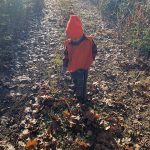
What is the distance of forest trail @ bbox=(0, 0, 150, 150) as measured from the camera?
584 centimetres

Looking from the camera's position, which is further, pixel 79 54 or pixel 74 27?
pixel 79 54

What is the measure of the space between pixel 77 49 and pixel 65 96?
3.47 feet

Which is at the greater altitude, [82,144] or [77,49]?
[77,49]

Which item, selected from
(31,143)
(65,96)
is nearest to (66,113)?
(65,96)

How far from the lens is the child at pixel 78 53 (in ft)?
21.5

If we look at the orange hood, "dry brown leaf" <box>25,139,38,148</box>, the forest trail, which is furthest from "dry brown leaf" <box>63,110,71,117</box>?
the orange hood

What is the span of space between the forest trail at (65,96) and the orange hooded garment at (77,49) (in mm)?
733

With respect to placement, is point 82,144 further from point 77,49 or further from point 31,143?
point 77,49

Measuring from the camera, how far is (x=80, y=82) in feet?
23.4

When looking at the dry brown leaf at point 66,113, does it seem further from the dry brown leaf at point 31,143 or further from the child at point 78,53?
the dry brown leaf at point 31,143

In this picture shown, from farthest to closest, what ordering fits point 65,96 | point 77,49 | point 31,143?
1. point 65,96
2. point 77,49
3. point 31,143

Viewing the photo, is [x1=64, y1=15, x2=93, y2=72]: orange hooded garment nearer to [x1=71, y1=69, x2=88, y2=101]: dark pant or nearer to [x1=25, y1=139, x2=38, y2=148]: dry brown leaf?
[x1=71, y1=69, x2=88, y2=101]: dark pant

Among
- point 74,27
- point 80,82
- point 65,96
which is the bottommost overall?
point 65,96

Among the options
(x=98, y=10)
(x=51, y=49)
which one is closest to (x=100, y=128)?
(x=51, y=49)
